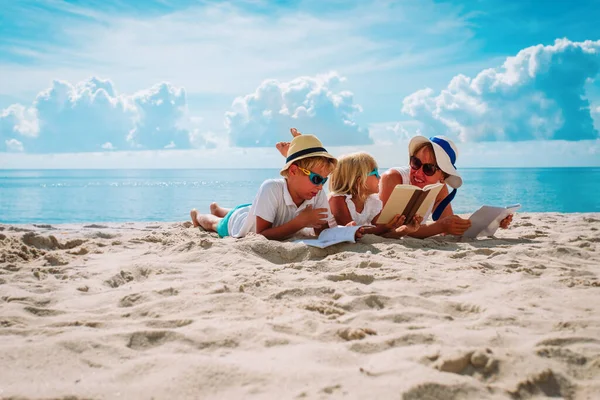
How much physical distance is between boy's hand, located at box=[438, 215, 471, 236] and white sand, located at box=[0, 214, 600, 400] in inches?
27.7

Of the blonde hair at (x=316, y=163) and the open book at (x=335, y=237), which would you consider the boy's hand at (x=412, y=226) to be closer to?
the open book at (x=335, y=237)

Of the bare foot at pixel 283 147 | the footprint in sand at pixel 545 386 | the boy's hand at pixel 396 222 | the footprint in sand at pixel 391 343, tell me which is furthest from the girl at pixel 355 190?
the footprint in sand at pixel 545 386

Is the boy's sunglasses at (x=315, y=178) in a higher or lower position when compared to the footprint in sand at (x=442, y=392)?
higher

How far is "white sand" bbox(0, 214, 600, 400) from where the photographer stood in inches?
77.4

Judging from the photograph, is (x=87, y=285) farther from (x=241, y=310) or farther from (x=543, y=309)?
(x=543, y=309)

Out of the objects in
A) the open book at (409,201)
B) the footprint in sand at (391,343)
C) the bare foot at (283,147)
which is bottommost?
the footprint in sand at (391,343)

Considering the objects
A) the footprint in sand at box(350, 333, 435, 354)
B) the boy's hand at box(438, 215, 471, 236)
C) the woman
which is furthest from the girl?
the footprint in sand at box(350, 333, 435, 354)

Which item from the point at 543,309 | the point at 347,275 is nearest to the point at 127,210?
the point at 347,275

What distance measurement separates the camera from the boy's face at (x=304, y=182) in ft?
16.8

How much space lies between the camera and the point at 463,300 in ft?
9.74

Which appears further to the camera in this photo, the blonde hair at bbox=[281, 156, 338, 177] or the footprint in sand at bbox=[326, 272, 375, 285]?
the blonde hair at bbox=[281, 156, 338, 177]

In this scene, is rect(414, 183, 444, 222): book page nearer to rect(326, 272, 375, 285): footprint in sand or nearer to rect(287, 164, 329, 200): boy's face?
rect(287, 164, 329, 200): boy's face

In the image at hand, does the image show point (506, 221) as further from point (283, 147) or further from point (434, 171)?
point (283, 147)

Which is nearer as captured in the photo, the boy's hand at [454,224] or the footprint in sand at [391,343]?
the footprint in sand at [391,343]
